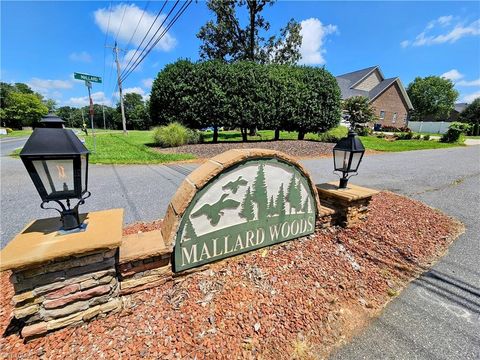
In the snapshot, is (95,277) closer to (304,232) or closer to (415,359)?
(304,232)

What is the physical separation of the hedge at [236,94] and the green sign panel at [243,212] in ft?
33.7

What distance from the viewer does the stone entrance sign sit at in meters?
2.10

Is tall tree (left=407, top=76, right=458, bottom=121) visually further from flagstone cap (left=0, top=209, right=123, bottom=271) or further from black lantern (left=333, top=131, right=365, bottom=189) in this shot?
flagstone cap (left=0, top=209, right=123, bottom=271)

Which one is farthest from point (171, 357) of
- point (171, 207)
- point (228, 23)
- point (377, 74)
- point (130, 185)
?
point (377, 74)

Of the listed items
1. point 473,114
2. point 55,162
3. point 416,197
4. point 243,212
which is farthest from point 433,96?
point 55,162

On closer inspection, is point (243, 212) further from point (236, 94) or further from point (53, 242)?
point (236, 94)

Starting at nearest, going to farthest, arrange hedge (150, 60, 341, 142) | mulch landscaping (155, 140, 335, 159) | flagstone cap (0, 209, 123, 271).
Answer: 1. flagstone cap (0, 209, 123, 271)
2. mulch landscaping (155, 140, 335, 159)
3. hedge (150, 60, 341, 142)

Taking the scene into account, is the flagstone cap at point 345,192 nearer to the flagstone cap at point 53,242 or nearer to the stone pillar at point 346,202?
the stone pillar at point 346,202

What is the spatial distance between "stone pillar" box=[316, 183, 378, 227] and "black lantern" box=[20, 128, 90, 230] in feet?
10.2

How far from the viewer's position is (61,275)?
1.60m

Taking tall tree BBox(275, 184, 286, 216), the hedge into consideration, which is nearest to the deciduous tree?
the hedge

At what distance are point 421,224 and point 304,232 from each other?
7.99 feet

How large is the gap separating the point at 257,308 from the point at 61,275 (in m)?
1.58

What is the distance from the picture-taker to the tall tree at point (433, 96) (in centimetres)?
4900
